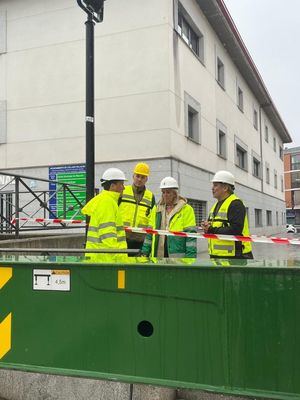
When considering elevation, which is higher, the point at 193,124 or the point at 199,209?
the point at 193,124

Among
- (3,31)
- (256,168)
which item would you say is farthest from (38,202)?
(256,168)

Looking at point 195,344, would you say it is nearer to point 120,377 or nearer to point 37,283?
point 120,377

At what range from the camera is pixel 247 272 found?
2393mm

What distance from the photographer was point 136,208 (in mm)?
5074

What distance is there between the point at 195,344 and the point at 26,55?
43.7 ft

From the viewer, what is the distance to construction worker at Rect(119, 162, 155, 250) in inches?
198

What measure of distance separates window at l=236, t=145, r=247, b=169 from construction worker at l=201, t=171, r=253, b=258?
17.4 meters

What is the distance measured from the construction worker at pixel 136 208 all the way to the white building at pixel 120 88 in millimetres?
6988

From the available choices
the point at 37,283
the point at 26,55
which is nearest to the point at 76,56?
the point at 26,55

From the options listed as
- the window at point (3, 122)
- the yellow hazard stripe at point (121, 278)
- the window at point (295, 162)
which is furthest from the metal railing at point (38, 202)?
the window at point (295, 162)

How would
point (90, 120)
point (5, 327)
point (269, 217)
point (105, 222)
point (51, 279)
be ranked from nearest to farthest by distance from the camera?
1. point (51, 279)
2. point (5, 327)
3. point (105, 222)
4. point (90, 120)
5. point (269, 217)

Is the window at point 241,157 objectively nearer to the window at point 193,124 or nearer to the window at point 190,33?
the window at point 190,33

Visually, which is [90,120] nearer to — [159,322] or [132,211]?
[132,211]

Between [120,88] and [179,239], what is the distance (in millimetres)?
9098
